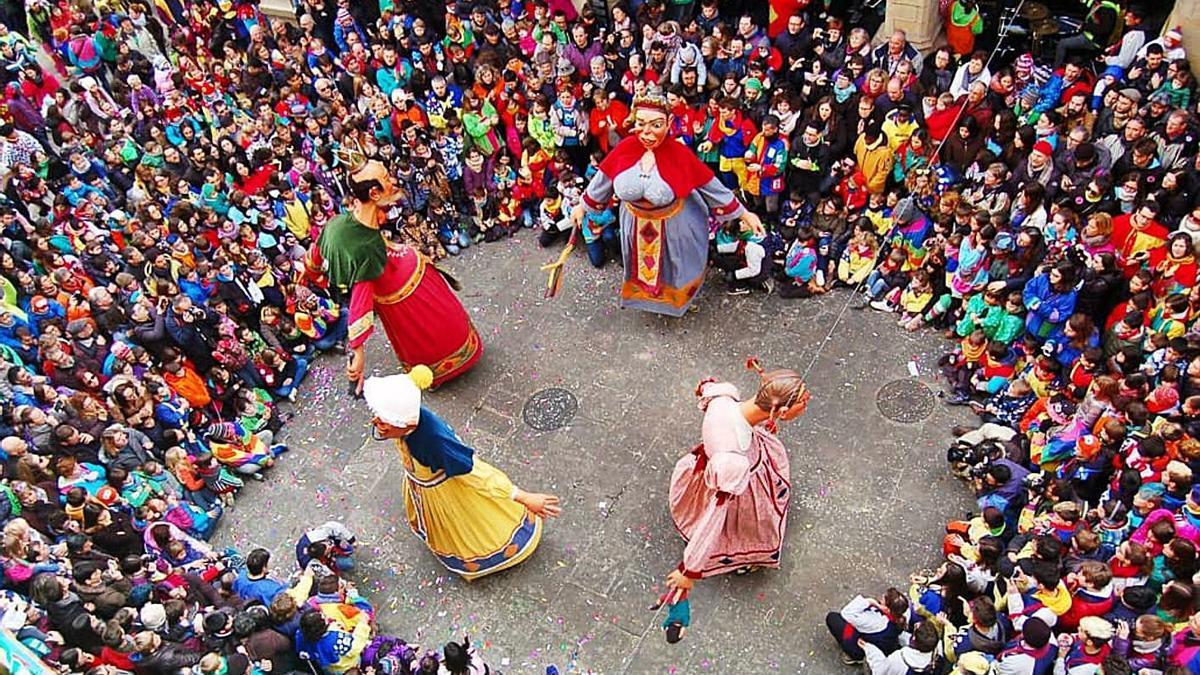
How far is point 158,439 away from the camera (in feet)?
23.5

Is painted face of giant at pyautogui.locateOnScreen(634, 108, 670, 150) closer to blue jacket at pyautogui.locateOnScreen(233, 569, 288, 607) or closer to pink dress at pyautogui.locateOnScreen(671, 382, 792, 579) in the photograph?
pink dress at pyautogui.locateOnScreen(671, 382, 792, 579)

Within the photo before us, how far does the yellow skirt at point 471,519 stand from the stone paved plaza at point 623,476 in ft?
0.75

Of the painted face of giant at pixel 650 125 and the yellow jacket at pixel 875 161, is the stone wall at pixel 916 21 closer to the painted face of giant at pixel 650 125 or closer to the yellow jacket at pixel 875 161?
the yellow jacket at pixel 875 161

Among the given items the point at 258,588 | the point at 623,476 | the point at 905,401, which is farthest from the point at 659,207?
the point at 258,588

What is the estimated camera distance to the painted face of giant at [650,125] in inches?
278

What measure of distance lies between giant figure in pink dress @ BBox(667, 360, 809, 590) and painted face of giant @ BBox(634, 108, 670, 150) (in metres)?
2.06

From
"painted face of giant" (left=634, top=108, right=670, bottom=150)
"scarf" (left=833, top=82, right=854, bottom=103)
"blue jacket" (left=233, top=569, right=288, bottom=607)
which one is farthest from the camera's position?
"scarf" (left=833, top=82, right=854, bottom=103)

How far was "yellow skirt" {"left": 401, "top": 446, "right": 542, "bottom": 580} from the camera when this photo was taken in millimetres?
6348

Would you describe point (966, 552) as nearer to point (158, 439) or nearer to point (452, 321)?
point (452, 321)

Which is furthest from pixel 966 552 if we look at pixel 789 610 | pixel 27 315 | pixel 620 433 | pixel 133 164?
pixel 133 164

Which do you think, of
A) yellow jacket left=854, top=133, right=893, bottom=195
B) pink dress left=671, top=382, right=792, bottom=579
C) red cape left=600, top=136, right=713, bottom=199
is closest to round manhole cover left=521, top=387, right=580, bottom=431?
pink dress left=671, top=382, right=792, bottom=579

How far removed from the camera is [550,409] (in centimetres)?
798

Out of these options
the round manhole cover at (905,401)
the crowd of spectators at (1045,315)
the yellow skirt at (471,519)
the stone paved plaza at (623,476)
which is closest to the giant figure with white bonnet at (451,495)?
the yellow skirt at (471,519)

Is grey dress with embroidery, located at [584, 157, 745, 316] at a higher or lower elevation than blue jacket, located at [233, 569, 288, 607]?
higher
